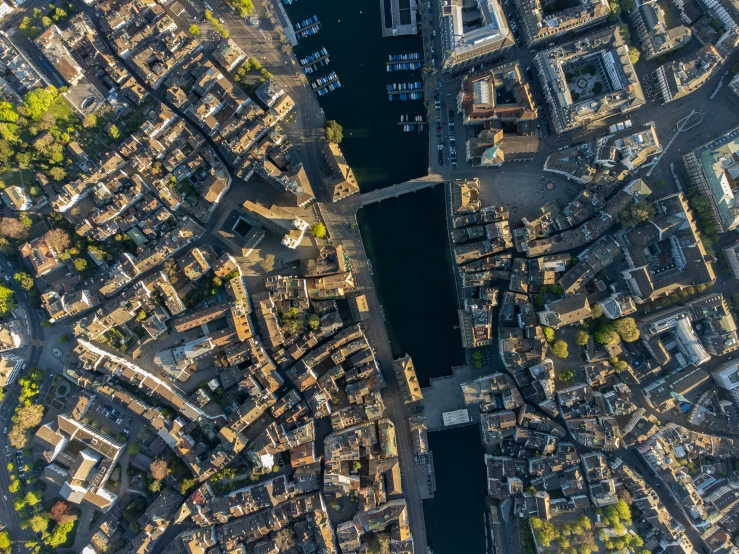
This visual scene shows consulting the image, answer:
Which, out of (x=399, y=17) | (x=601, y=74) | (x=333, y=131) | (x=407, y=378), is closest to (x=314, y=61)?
(x=333, y=131)

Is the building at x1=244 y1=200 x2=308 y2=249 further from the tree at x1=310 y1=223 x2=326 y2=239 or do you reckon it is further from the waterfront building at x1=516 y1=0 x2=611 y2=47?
the waterfront building at x1=516 y1=0 x2=611 y2=47

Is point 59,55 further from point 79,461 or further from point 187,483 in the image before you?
point 187,483

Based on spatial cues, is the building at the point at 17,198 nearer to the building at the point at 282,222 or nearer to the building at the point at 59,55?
the building at the point at 59,55

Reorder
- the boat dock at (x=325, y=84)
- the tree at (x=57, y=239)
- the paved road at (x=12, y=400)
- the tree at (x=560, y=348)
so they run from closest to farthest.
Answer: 1. the tree at (x=560, y=348)
2. the tree at (x=57, y=239)
3. the boat dock at (x=325, y=84)
4. the paved road at (x=12, y=400)

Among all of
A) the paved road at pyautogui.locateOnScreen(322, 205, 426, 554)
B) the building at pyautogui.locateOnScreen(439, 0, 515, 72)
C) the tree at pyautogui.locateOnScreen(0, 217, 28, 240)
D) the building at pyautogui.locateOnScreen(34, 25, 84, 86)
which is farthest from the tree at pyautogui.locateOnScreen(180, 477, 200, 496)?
the building at pyautogui.locateOnScreen(439, 0, 515, 72)

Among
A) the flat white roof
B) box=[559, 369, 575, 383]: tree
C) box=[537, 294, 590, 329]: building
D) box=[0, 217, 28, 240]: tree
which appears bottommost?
the flat white roof

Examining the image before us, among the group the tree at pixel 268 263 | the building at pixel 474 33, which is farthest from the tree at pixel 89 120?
the building at pixel 474 33
